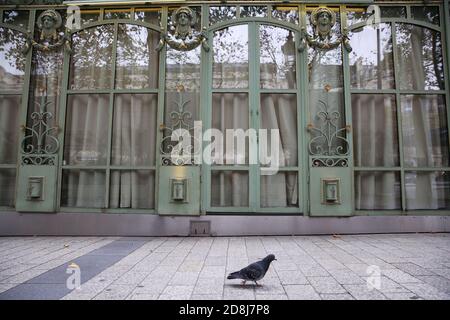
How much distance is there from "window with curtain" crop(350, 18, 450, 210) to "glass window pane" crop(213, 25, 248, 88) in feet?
6.84

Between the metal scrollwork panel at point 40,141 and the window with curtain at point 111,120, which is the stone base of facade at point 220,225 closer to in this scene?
the window with curtain at point 111,120

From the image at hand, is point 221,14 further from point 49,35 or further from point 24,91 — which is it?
point 24,91

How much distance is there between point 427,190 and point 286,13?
169 inches

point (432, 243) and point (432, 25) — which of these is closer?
point (432, 243)

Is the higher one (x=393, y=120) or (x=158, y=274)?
(x=393, y=120)

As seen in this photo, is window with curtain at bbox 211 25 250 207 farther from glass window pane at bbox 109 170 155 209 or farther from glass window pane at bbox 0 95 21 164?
glass window pane at bbox 0 95 21 164

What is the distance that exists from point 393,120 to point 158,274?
17.1ft

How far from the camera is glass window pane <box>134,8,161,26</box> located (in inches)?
270

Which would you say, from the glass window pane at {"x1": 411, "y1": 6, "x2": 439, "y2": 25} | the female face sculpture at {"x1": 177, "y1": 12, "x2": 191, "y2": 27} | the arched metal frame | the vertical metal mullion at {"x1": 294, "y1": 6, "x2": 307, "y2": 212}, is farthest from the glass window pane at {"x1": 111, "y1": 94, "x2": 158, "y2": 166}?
the glass window pane at {"x1": 411, "y1": 6, "x2": 439, "y2": 25}

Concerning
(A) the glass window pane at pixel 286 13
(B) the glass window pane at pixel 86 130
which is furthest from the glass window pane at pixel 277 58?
(B) the glass window pane at pixel 86 130
